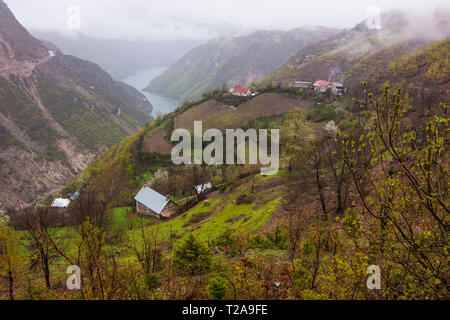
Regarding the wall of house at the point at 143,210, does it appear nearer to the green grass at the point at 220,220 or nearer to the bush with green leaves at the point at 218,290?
the green grass at the point at 220,220

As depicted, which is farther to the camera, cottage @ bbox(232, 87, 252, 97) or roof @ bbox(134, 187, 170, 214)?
cottage @ bbox(232, 87, 252, 97)

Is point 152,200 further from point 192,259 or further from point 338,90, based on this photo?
point 338,90

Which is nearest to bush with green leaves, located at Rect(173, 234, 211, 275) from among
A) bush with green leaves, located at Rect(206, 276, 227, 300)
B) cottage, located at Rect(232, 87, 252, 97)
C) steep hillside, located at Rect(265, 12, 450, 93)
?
bush with green leaves, located at Rect(206, 276, 227, 300)

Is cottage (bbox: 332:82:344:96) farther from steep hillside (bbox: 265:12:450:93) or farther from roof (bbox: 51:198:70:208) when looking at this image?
roof (bbox: 51:198:70:208)

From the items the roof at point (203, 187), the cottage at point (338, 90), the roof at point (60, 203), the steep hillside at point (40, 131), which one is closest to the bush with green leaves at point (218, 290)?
the roof at point (203, 187)

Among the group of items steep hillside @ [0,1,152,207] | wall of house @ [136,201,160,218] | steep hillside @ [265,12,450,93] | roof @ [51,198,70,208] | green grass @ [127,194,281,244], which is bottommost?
roof @ [51,198,70,208]

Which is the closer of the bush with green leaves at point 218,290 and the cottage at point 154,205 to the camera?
the bush with green leaves at point 218,290

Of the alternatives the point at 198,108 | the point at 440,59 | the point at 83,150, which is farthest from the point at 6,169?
the point at 440,59

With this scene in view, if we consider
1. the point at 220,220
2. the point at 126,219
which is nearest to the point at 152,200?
the point at 126,219
